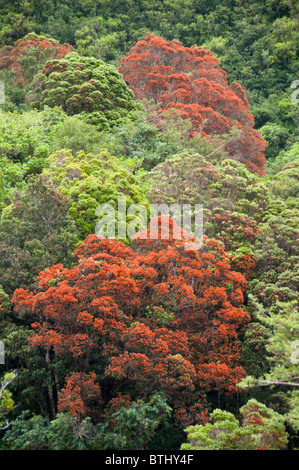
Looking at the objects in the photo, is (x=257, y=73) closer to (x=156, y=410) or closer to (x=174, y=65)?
(x=174, y=65)

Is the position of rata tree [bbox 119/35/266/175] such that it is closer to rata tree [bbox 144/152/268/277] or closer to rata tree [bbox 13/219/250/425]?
rata tree [bbox 144/152/268/277]

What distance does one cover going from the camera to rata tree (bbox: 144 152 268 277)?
51.5 feet

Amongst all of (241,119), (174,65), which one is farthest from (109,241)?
(174,65)

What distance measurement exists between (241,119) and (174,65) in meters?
→ 6.46

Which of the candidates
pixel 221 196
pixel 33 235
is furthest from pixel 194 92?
pixel 33 235

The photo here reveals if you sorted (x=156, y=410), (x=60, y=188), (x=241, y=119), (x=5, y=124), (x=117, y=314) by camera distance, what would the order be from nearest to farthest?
(x=156, y=410), (x=117, y=314), (x=60, y=188), (x=5, y=124), (x=241, y=119)

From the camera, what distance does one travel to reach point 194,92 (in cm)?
2977

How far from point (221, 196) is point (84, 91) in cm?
1121

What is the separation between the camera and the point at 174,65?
33.5 m

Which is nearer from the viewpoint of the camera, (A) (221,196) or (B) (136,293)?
(B) (136,293)

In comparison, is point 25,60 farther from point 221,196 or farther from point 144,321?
point 144,321

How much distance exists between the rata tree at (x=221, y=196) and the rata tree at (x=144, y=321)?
70.8 inches

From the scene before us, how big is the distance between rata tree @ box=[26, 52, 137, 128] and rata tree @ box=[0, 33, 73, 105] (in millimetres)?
1968
